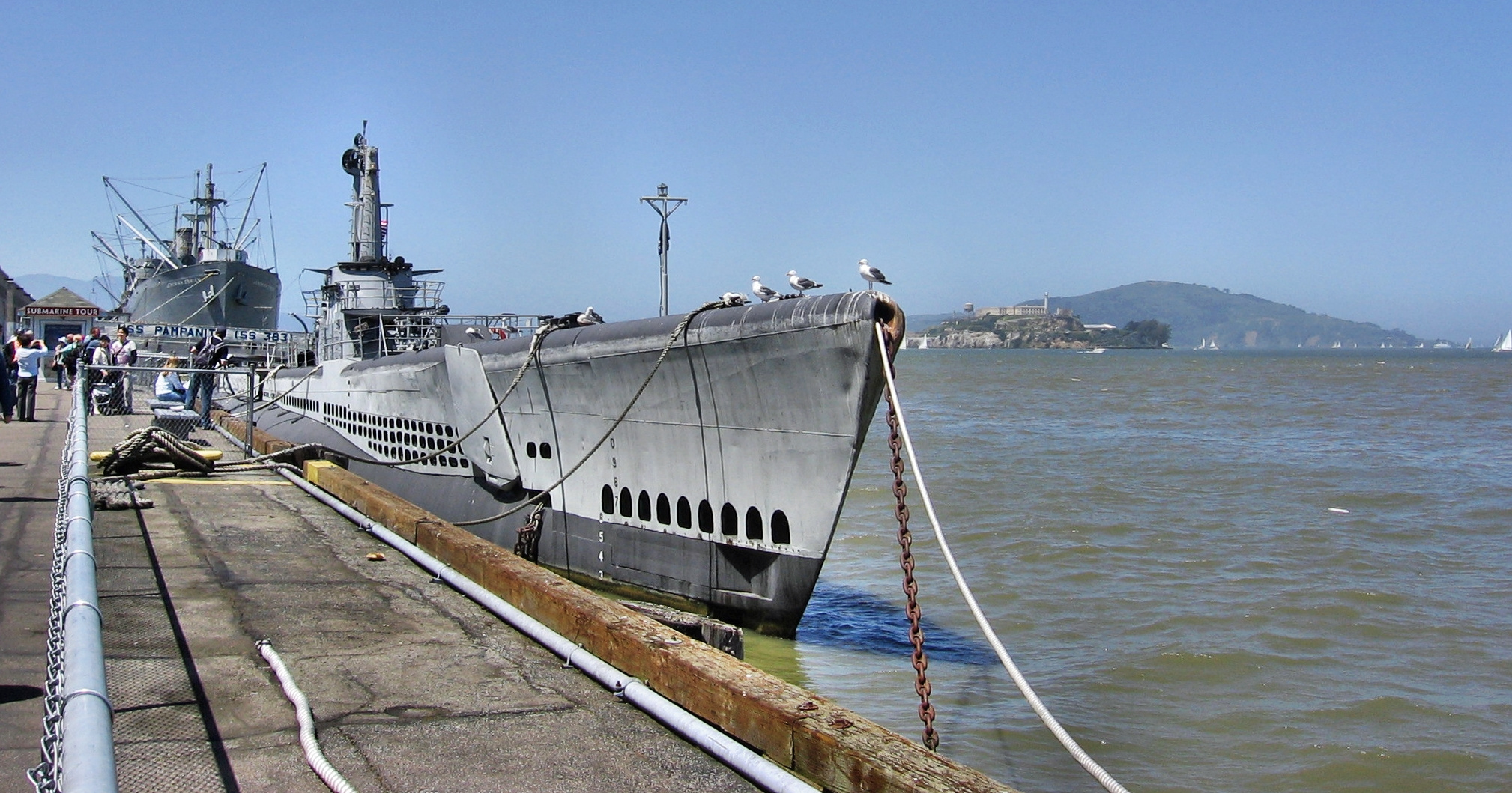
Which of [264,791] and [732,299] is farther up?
[732,299]

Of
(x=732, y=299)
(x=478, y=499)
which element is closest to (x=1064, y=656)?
(x=732, y=299)

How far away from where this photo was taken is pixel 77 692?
3309 mm

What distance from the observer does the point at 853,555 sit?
17484 millimetres

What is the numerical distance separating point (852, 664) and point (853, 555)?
642 cm

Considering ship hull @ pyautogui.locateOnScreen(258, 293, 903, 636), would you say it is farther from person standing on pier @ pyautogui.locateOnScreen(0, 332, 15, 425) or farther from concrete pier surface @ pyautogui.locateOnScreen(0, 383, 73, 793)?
person standing on pier @ pyautogui.locateOnScreen(0, 332, 15, 425)

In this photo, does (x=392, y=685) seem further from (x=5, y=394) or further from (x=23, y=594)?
(x=5, y=394)

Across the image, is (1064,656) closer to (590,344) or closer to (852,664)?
(852,664)

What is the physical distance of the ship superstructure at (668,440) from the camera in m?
9.92

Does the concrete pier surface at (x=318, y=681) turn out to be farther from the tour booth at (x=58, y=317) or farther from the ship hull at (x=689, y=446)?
the tour booth at (x=58, y=317)

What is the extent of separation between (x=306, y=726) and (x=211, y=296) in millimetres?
43263

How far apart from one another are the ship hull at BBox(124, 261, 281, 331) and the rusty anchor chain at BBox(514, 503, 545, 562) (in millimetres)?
33537

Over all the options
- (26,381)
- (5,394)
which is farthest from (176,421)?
(26,381)

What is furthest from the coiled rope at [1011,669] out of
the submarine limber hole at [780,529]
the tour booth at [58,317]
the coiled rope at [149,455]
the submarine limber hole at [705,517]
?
the tour booth at [58,317]

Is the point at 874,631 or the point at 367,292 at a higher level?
the point at 367,292
